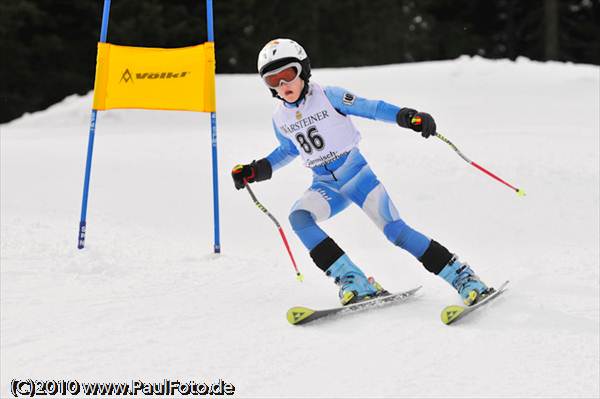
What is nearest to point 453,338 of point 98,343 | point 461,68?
point 98,343

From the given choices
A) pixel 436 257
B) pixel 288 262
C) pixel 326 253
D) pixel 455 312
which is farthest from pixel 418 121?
pixel 288 262

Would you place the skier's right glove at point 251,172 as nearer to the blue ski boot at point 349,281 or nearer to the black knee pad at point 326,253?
the black knee pad at point 326,253

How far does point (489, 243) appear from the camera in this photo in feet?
21.4

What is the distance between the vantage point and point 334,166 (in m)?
4.80

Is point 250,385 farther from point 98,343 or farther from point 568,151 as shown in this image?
point 568,151

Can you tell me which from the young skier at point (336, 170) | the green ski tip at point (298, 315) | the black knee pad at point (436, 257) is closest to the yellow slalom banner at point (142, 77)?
the young skier at point (336, 170)

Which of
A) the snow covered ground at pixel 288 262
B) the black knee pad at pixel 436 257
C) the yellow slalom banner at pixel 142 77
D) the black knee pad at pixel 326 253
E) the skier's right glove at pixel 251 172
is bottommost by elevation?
the snow covered ground at pixel 288 262

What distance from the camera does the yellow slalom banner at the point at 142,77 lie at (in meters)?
6.09

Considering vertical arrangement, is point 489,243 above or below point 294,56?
below

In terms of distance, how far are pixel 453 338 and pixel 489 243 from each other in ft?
8.98

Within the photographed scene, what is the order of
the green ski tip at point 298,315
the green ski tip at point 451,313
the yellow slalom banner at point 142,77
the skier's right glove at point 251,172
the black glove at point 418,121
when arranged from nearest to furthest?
the green ski tip at point 451,313
the green ski tip at point 298,315
the black glove at point 418,121
the skier's right glove at point 251,172
the yellow slalom banner at point 142,77

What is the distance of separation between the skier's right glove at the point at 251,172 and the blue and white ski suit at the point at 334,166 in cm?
37

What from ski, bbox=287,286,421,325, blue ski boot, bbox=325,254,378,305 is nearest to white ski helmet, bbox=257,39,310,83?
blue ski boot, bbox=325,254,378,305

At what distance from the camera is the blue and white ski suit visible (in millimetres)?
4633
